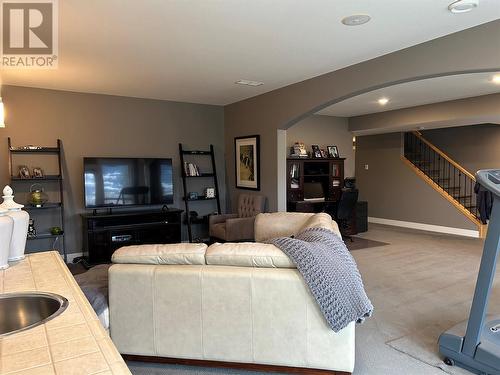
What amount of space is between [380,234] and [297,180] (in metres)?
2.23

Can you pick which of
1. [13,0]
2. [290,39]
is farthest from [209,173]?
[13,0]

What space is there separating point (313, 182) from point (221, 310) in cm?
548

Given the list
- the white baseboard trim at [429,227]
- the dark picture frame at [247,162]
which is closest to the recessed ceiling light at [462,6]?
the dark picture frame at [247,162]

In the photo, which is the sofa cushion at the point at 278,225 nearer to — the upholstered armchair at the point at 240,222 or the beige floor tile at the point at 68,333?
the upholstered armchair at the point at 240,222

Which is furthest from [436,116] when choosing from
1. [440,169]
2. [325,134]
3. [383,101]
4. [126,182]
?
[126,182]

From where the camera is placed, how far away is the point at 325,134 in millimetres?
7941

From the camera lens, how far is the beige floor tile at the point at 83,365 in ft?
2.91

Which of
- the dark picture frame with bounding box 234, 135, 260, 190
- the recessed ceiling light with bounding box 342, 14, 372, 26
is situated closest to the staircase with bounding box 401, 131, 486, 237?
the dark picture frame with bounding box 234, 135, 260, 190

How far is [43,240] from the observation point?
5.39 metres

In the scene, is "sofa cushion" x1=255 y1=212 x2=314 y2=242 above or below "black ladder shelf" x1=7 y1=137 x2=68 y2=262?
below

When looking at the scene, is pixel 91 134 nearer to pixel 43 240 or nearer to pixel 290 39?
pixel 43 240

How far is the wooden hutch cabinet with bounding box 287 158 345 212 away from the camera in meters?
6.91

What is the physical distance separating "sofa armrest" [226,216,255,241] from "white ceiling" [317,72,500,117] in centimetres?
278

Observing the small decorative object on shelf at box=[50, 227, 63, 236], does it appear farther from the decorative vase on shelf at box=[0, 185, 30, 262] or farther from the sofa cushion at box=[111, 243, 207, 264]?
the decorative vase on shelf at box=[0, 185, 30, 262]
